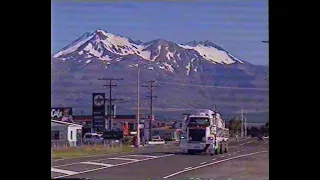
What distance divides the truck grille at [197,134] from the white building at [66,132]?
1.04m

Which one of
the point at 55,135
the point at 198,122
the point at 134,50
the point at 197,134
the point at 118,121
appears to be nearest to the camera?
the point at 55,135

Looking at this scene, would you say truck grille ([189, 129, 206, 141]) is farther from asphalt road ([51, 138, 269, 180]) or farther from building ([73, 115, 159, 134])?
building ([73, 115, 159, 134])

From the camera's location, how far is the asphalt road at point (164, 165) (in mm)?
6199

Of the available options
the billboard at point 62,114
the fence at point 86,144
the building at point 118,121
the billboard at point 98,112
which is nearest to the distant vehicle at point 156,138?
the building at point 118,121

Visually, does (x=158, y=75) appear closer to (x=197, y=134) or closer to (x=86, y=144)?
(x=197, y=134)

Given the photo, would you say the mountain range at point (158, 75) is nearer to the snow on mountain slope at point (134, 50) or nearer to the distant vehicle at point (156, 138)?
the snow on mountain slope at point (134, 50)

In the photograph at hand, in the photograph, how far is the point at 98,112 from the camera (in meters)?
6.37

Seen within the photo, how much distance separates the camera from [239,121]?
6344 mm

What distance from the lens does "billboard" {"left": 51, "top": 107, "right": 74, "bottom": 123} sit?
20.2 feet

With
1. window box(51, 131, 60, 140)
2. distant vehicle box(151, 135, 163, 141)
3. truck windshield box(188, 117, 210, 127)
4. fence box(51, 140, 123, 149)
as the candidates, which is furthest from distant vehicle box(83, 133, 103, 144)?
truck windshield box(188, 117, 210, 127)

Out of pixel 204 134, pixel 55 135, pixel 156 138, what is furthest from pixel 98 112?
pixel 204 134

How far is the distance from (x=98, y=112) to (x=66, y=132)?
339 mm
